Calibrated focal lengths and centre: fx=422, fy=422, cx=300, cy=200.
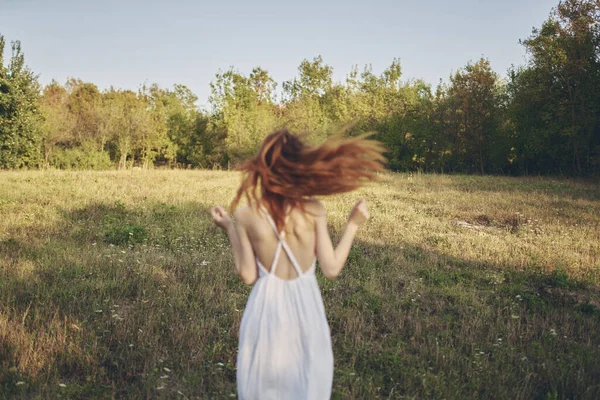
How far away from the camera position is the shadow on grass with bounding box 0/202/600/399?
14.5ft

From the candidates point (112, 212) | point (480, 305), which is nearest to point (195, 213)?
point (112, 212)

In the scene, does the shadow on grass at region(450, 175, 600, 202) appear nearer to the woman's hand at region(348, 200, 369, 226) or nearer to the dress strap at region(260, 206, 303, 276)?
the woman's hand at region(348, 200, 369, 226)

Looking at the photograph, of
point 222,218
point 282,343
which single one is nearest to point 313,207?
point 222,218

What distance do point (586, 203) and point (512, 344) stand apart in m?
13.9

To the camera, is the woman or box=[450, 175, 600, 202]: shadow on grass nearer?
the woman

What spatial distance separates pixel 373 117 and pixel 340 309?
3697 cm

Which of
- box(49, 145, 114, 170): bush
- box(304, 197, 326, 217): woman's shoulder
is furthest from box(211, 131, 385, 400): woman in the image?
box(49, 145, 114, 170): bush

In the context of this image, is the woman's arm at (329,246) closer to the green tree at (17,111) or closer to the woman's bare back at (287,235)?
the woman's bare back at (287,235)

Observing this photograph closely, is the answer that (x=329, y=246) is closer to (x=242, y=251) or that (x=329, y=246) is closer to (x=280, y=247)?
(x=280, y=247)

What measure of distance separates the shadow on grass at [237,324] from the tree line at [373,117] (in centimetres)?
1186

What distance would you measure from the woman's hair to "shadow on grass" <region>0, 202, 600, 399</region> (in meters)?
2.52

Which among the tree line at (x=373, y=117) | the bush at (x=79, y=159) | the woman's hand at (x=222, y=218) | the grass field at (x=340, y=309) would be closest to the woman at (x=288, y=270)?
the woman's hand at (x=222, y=218)

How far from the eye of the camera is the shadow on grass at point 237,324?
4.42 m

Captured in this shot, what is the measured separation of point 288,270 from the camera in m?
2.68
